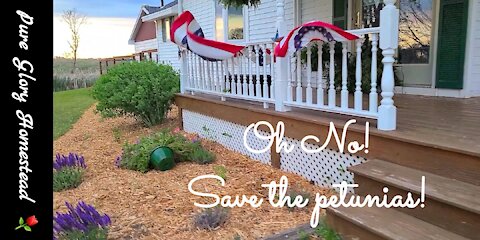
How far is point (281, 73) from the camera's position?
3965 millimetres

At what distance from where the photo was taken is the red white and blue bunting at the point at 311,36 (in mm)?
3219

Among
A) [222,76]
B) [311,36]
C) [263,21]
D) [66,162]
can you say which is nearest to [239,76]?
[222,76]

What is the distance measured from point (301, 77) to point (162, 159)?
1.91 metres

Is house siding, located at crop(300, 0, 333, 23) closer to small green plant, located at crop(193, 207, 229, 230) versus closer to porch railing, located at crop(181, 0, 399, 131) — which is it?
porch railing, located at crop(181, 0, 399, 131)

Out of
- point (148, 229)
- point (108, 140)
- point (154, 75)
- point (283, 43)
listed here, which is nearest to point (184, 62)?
point (154, 75)

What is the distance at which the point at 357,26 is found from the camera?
20.4ft

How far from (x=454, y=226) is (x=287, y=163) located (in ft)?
6.60

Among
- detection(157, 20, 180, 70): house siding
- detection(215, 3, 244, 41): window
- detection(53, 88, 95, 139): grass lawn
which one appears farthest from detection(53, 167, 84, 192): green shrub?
detection(157, 20, 180, 70): house siding

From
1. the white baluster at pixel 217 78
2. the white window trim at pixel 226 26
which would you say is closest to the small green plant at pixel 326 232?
the white baluster at pixel 217 78

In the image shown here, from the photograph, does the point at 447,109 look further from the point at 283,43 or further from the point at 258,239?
the point at 258,239

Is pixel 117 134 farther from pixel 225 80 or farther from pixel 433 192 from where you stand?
pixel 433 192

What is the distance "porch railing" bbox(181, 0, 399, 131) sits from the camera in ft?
9.52
